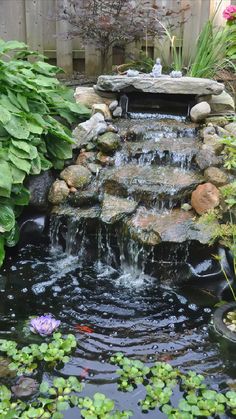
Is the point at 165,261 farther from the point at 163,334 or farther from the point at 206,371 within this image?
the point at 206,371

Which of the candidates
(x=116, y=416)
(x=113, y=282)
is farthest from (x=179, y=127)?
(x=116, y=416)

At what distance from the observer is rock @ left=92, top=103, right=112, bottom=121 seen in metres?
4.95

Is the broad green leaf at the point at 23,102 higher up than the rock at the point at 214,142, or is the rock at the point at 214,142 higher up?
the broad green leaf at the point at 23,102

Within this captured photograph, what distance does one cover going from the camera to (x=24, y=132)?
410 centimetres

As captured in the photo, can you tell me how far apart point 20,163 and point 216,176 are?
62.1 inches

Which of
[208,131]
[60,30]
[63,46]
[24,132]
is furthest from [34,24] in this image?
[208,131]

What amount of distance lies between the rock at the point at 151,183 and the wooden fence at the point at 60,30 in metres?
2.47

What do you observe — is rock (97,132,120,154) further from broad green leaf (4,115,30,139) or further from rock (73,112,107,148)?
broad green leaf (4,115,30,139)

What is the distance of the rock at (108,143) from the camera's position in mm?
4527

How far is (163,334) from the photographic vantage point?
10.3 ft

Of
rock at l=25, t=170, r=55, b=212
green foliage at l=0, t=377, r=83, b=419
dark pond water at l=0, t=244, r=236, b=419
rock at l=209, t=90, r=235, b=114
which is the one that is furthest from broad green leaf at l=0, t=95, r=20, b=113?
green foliage at l=0, t=377, r=83, b=419

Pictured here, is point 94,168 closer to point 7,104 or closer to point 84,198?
point 84,198

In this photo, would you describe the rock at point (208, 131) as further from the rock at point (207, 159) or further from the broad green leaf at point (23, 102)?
the broad green leaf at point (23, 102)

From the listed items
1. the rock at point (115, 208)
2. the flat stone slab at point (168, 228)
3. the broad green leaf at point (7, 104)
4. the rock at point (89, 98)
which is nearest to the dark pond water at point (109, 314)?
the flat stone slab at point (168, 228)
